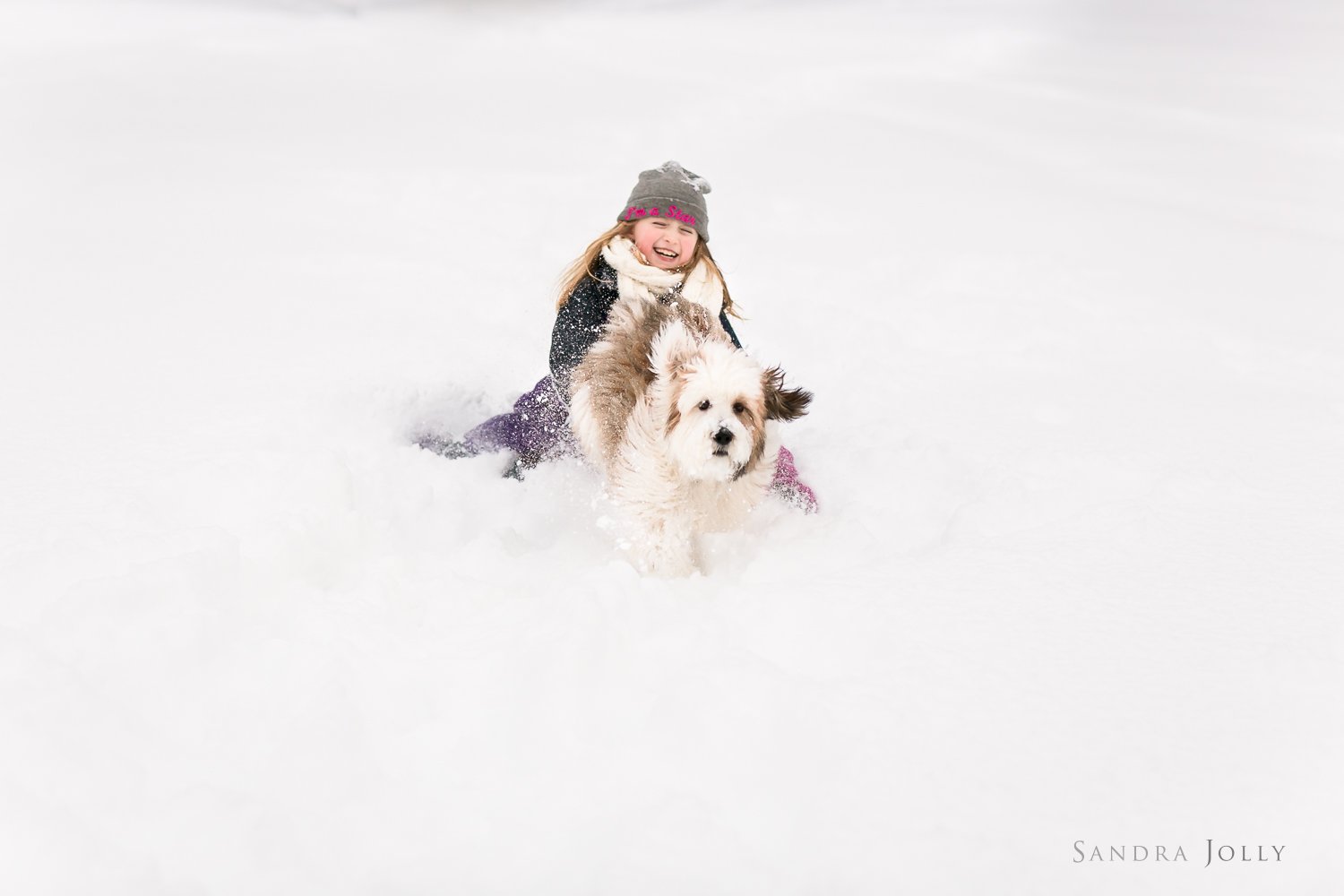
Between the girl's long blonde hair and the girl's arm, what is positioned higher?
the girl's long blonde hair

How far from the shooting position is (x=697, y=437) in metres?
2.54

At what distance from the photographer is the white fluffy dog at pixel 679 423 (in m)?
2.56

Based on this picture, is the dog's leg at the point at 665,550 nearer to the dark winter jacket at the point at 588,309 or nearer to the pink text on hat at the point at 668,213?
the dark winter jacket at the point at 588,309

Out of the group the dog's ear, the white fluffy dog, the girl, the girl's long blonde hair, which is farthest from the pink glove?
the girl's long blonde hair

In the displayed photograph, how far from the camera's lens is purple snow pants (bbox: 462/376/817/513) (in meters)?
3.25

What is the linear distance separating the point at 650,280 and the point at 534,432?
2.49ft

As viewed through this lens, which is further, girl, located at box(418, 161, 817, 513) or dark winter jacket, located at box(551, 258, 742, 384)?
dark winter jacket, located at box(551, 258, 742, 384)

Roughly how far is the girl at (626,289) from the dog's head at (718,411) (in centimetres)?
39

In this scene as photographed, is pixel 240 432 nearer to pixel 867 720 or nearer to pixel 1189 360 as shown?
pixel 867 720

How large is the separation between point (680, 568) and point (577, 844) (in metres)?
1.29

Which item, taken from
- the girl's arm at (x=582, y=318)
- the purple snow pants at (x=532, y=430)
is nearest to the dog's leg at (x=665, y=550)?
the purple snow pants at (x=532, y=430)

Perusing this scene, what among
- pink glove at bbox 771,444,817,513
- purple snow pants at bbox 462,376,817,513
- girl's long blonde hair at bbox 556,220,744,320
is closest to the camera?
pink glove at bbox 771,444,817,513
